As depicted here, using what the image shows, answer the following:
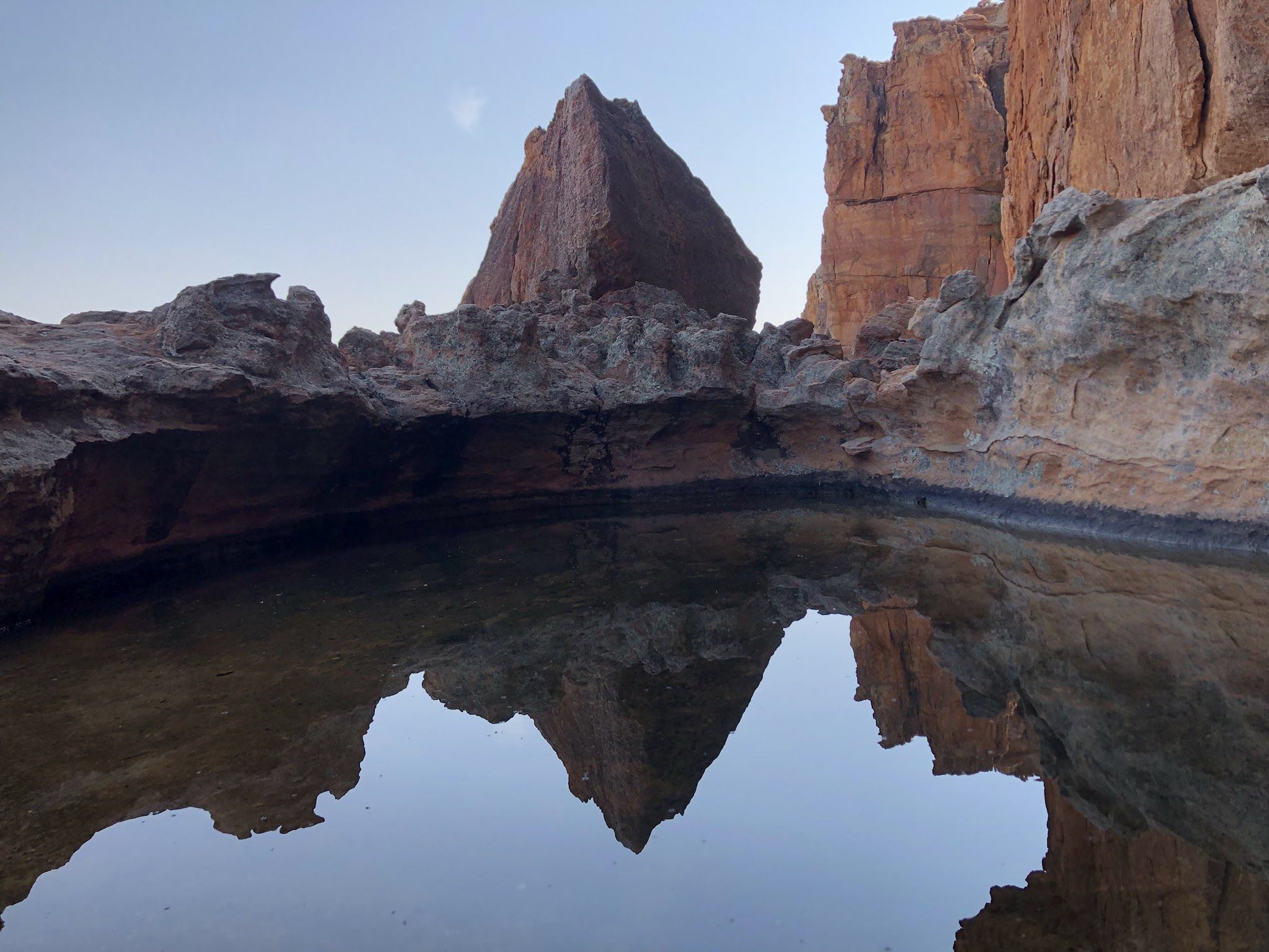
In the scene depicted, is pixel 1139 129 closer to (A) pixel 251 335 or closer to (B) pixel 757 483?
(B) pixel 757 483

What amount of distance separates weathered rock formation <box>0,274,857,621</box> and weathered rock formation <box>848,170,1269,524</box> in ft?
6.25

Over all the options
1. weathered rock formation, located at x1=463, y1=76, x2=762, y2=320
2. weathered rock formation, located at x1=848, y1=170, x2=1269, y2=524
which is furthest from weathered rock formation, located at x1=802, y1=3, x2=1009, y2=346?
weathered rock formation, located at x1=848, y1=170, x2=1269, y2=524

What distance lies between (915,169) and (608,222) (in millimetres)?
12894

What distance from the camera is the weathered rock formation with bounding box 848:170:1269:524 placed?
18.1 feet

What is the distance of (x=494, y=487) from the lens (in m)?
9.89

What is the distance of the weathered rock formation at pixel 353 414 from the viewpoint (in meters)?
5.50

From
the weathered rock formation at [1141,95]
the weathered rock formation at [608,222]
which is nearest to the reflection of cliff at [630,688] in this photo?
the weathered rock formation at [1141,95]

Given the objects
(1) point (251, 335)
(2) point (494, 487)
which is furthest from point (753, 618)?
(2) point (494, 487)

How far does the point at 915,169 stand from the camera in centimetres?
2125

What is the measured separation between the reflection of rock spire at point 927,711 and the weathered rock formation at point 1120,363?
9.48 ft

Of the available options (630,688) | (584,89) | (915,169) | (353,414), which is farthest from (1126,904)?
(915,169)

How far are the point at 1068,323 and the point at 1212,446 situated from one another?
5.20 feet

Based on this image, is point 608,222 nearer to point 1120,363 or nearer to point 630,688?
point 1120,363

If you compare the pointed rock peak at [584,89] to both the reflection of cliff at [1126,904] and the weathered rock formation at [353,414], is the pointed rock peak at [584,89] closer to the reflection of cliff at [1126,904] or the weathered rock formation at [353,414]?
the weathered rock formation at [353,414]
